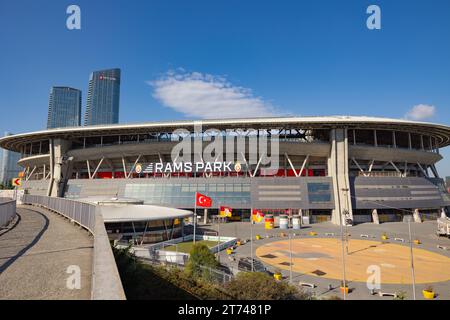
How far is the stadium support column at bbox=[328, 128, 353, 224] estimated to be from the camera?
62.5m

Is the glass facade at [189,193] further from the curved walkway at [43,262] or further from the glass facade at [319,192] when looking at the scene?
the curved walkway at [43,262]

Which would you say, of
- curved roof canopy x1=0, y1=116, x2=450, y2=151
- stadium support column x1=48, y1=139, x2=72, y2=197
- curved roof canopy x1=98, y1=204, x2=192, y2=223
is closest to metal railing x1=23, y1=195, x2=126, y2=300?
curved roof canopy x1=98, y1=204, x2=192, y2=223

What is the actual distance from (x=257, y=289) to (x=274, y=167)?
58.3 meters

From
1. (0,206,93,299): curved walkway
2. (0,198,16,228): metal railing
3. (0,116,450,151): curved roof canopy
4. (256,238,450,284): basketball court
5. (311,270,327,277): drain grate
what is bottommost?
(256,238,450,284): basketball court

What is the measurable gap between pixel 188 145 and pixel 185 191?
12653 mm

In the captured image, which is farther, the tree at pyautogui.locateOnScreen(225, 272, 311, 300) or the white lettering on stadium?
the white lettering on stadium

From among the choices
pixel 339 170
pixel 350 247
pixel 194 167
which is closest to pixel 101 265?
pixel 350 247

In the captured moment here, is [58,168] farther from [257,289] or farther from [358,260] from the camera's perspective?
[358,260]

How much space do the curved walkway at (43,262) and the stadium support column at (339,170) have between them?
58812mm

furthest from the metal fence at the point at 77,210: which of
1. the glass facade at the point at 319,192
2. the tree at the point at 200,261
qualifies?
the glass facade at the point at 319,192

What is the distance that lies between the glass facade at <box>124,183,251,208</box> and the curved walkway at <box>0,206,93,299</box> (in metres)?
49.1

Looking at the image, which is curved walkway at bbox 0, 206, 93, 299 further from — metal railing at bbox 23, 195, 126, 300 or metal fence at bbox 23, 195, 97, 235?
metal railing at bbox 23, 195, 126, 300

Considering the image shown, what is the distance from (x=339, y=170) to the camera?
65.0 m

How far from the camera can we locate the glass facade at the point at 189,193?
2601 inches
